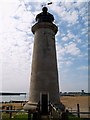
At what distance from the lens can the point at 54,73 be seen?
38.9ft

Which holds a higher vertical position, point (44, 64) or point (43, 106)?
point (44, 64)

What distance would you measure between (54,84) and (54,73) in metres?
0.74

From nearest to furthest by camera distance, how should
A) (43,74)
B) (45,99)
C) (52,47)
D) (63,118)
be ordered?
1. (63,118)
2. (45,99)
3. (43,74)
4. (52,47)

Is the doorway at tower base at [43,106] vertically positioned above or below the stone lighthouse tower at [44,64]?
below

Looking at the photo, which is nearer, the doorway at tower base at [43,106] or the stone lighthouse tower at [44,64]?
the doorway at tower base at [43,106]

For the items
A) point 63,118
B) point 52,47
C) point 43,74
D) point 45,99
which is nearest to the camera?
point 63,118

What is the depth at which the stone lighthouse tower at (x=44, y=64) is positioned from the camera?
1135 cm

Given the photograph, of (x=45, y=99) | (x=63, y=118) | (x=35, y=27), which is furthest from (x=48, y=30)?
(x=63, y=118)

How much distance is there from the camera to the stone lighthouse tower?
11352 millimetres

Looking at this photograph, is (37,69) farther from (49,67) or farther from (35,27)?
(35,27)

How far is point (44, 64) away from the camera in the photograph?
38.3ft

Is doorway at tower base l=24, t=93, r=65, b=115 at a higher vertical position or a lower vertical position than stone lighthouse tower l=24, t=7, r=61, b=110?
lower

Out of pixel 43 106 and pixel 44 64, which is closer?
pixel 43 106

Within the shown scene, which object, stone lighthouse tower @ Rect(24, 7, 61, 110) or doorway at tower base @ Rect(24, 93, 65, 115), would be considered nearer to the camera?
doorway at tower base @ Rect(24, 93, 65, 115)
